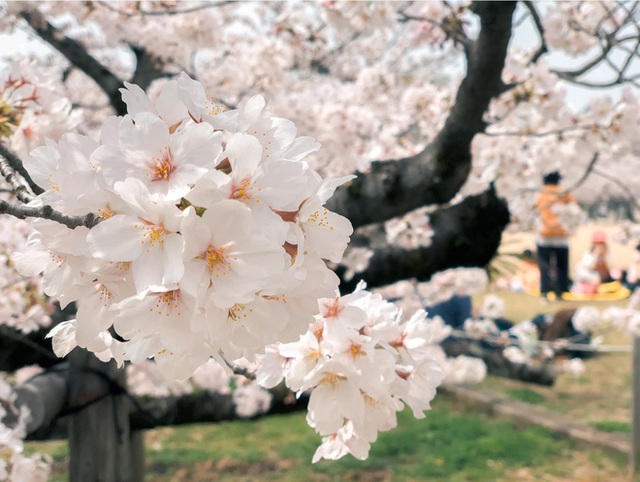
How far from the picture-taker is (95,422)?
282cm

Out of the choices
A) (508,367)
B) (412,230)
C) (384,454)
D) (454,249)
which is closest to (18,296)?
(454,249)

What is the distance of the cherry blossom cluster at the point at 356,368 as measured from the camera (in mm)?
1070

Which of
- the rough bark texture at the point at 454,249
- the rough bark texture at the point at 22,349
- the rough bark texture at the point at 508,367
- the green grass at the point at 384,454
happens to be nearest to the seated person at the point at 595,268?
the rough bark texture at the point at 508,367

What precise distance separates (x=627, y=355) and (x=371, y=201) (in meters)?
6.22

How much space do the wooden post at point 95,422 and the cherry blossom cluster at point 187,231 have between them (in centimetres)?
215

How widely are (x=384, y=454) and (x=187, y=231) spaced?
4.28m

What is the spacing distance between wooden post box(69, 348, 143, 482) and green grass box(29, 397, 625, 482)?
→ 1.50m

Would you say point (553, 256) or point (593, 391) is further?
point (553, 256)

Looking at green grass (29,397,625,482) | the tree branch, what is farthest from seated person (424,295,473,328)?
the tree branch

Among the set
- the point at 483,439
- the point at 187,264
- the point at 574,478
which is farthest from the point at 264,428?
the point at 187,264

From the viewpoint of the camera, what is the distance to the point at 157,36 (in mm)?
4406

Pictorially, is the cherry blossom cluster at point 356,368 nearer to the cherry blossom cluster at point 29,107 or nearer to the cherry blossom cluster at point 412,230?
the cherry blossom cluster at point 29,107

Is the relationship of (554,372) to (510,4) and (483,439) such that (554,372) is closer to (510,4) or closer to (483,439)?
(483,439)

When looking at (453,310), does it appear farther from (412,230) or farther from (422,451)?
(412,230)
